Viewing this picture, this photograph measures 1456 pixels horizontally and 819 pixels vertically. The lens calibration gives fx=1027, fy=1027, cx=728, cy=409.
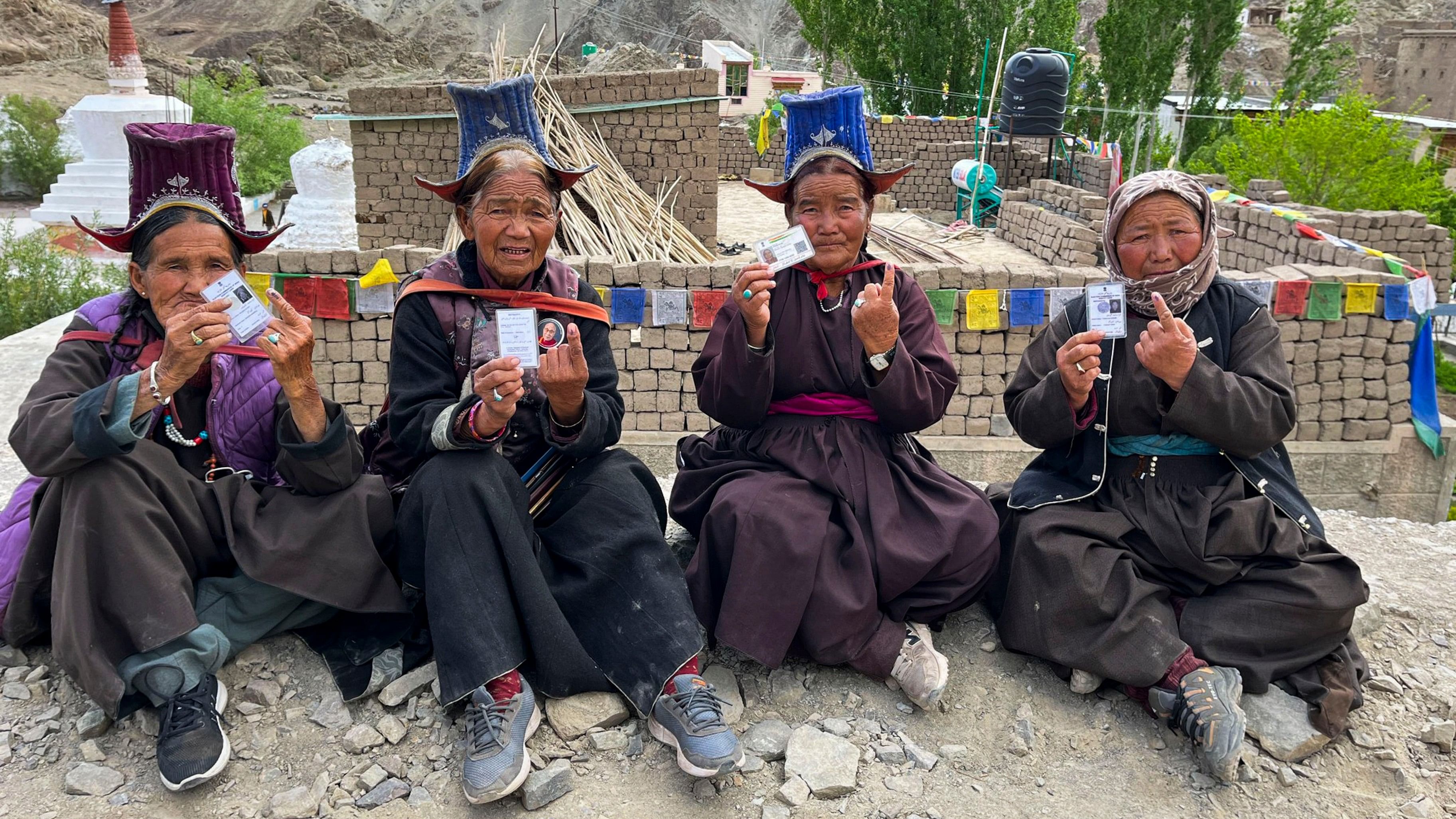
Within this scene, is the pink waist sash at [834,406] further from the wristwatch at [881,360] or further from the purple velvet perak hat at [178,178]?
the purple velvet perak hat at [178,178]

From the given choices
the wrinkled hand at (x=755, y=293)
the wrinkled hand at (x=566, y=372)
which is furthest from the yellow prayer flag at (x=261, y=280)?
the wrinkled hand at (x=755, y=293)

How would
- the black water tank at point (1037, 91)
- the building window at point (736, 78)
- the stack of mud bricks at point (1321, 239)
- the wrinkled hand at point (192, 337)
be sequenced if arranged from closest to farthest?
the wrinkled hand at point (192, 337) → the stack of mud bricks at point (1321, 239) → the black water tank at point (1037, 91) → the building window at point (736, 78)

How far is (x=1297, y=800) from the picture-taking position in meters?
2.73

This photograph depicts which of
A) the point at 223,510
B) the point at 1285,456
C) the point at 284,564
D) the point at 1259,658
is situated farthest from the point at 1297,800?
the point at 223,510

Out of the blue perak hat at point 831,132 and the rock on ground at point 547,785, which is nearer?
the rock on ground at point 547,785

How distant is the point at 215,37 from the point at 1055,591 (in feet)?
196

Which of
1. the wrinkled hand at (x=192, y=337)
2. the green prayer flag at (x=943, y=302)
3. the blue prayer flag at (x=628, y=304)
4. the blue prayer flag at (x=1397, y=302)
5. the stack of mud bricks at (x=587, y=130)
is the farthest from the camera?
the stack of mud bricks at (x=587, y=130)

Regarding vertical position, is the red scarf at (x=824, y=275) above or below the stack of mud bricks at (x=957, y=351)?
above

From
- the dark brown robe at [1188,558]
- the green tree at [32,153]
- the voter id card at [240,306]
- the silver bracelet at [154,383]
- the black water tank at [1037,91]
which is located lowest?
the dark brown robe at [1188,558]

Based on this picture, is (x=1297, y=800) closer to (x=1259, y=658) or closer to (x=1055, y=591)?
(x=1259, y=658)

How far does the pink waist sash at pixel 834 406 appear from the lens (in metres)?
3.23

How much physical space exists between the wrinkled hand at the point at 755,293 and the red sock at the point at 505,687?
1.17 meters

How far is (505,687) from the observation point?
2686 mm

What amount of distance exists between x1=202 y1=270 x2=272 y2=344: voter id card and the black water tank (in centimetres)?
1711
